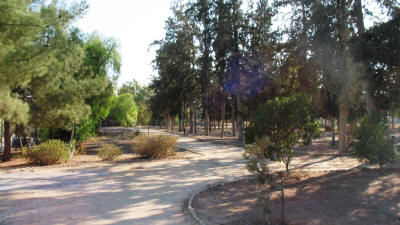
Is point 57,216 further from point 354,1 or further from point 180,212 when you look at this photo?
point 354,1

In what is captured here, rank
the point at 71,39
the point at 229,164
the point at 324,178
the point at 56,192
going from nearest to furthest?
1. the point at 56,192
2. the point at 324,178
3. the point at 229,164
4. the point at 71,39

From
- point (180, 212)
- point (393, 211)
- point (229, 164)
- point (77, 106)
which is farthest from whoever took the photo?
point (77, 106)

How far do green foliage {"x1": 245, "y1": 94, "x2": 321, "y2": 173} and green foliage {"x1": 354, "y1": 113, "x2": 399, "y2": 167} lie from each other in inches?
166

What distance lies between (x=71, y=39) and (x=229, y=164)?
10.0m

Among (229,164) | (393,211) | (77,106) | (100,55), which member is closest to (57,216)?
(393,211)

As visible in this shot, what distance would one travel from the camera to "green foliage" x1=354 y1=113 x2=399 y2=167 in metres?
10.0

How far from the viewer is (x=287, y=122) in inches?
267

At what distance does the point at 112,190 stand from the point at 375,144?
8.24m

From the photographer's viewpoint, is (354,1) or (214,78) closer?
(354,1)

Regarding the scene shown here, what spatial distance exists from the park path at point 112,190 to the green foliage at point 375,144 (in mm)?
2510

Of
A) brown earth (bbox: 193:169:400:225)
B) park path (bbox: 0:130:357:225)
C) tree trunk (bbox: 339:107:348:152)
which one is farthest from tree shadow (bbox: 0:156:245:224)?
tree trunk (bbox: 339:107:348:152)

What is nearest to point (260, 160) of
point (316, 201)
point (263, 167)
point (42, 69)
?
point (263, 167)

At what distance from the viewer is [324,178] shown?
395 inches

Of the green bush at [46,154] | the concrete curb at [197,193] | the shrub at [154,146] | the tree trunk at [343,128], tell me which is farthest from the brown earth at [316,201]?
the green bush at [46,154]
